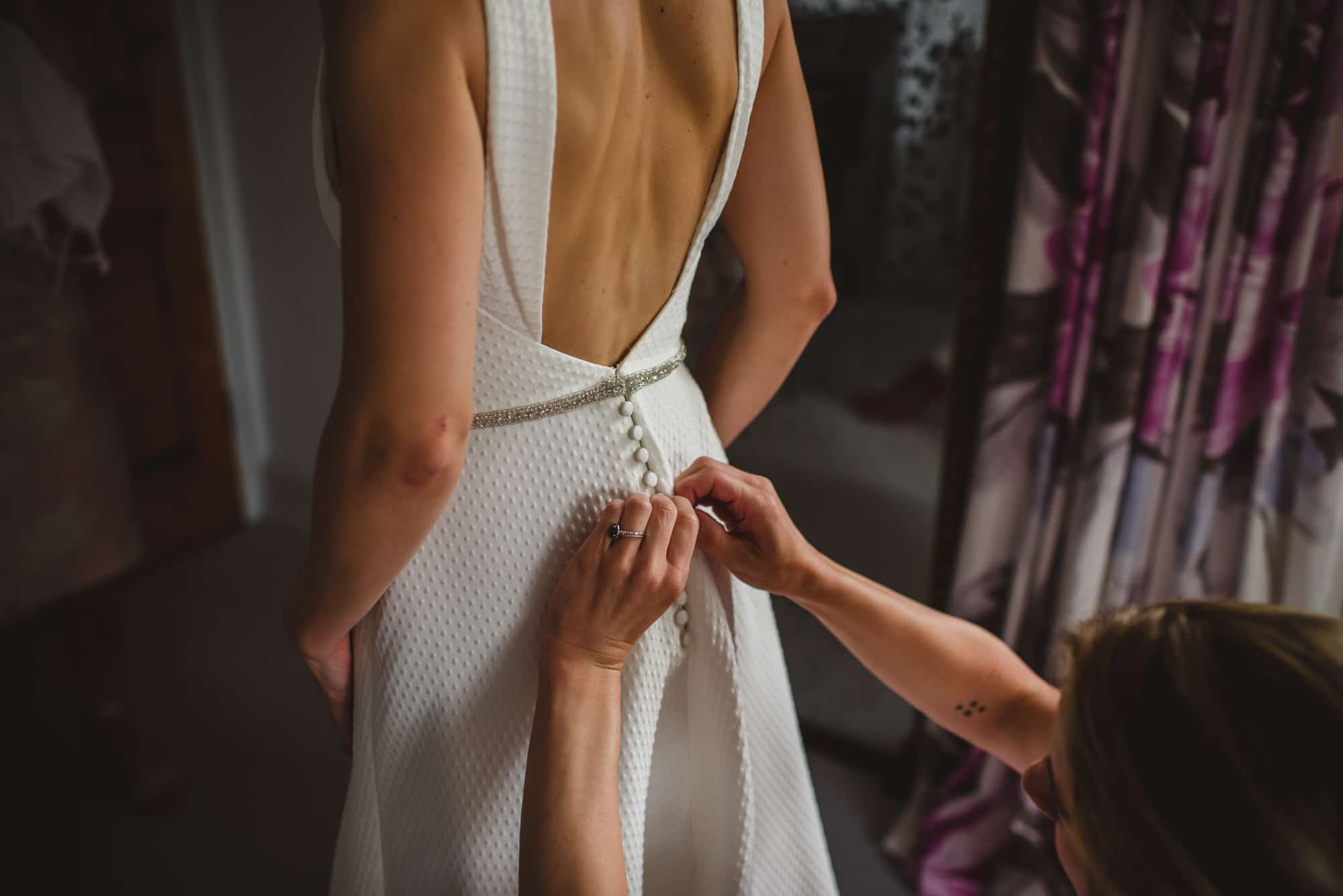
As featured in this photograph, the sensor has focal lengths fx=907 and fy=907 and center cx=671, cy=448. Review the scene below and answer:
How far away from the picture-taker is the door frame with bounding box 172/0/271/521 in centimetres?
231

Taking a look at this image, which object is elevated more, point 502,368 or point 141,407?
point 502,368

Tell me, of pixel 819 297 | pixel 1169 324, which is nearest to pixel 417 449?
pixel 819 297

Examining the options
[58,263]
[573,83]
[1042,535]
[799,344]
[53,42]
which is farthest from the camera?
[53,42]

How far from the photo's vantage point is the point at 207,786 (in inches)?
70.9

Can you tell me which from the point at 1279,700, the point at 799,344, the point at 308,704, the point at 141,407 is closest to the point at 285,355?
the point at 141,407

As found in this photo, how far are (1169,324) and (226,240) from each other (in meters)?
2.29

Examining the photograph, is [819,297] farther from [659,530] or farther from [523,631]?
[523,631]

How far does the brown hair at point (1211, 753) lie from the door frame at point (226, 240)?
2450 mm

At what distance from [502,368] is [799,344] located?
0.37m

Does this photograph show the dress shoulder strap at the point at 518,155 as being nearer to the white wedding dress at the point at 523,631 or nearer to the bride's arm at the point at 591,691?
the white wedding dress at the point at 523,631

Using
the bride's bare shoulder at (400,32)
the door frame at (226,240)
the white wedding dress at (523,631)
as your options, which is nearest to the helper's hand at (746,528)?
the white wedding dress at (523,631)

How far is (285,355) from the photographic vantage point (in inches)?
99.1

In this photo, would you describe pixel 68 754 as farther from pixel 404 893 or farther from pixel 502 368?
pixel 502 368

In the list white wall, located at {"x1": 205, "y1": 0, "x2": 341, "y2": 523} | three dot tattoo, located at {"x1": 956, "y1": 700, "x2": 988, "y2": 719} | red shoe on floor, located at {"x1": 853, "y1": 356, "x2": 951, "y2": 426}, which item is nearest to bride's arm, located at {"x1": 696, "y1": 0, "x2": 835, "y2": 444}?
three dot tattoo, located at {"x1": 956, "y1": 700, "x2": 988, "y2": 719}
